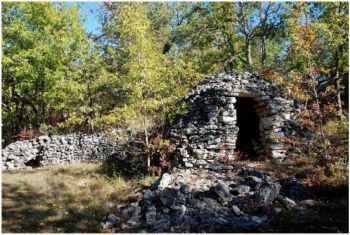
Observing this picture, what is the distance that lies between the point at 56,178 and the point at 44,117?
29.2ft

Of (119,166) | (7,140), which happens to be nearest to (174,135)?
(119,166)

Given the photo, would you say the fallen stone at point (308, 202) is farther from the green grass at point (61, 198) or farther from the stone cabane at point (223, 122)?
the green grass at point (61, 198)

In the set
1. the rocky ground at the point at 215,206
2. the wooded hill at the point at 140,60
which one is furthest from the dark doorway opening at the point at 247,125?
the rocky ground at the point at 215,206

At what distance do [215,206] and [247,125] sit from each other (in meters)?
5.99

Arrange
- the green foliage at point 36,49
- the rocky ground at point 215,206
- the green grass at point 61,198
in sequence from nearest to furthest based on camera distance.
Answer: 1. the rocky ground at point 215,206
2. the green grass at point 61,198
3. the green foliage at point 36,49

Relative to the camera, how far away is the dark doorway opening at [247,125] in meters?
12.3

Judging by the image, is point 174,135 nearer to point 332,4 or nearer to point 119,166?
point 119,166

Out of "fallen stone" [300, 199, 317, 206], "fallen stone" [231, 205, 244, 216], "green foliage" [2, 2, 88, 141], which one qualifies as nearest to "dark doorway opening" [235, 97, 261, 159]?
"fallen stone" [300, 199, 317, 206]

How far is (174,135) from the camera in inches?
430

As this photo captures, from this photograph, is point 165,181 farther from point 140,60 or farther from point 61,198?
point 140,60

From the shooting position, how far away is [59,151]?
15750 millimetres

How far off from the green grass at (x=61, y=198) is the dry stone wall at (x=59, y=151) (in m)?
2.05

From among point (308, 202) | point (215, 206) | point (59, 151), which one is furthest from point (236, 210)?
point (59, 151)

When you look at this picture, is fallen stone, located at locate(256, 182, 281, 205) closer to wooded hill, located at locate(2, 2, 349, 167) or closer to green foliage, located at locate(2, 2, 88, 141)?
wooded hill, located at locate(2, 2, 349, 167)
